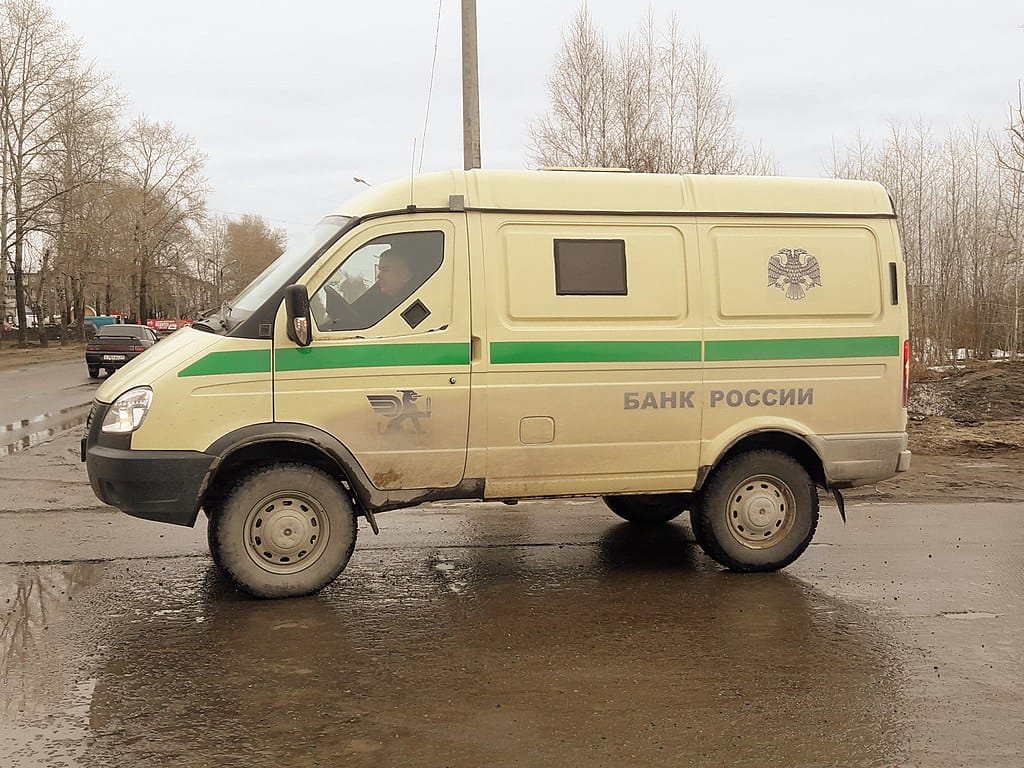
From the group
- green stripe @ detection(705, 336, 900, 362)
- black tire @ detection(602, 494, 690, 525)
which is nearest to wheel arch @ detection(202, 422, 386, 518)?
green stripe @ detection(705, 336, 900, 362)

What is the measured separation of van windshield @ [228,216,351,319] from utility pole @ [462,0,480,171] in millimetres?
7731

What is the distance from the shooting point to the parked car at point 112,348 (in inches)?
1169

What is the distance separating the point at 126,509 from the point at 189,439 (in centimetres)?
56

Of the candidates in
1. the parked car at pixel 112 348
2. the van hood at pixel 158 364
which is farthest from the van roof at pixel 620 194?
the parked car at pixel 112 348

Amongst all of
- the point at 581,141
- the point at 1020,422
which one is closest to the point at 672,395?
the point at 1020,422

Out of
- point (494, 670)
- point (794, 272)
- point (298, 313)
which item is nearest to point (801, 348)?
point (794, 272)

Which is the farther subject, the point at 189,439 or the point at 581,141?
the point at 581,141

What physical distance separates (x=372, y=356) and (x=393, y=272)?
21.9 inches

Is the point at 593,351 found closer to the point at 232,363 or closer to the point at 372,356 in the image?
the point at 372,356

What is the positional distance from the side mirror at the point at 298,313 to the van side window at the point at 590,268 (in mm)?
1590

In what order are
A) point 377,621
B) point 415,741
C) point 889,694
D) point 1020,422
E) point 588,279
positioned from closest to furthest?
point 415,741 → point 889,694 → point 377,621 → point 588,279 → point 1020,422

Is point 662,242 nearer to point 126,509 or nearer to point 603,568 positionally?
point 603,568

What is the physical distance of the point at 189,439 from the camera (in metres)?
6.08

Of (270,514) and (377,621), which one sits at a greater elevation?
(270,514)
